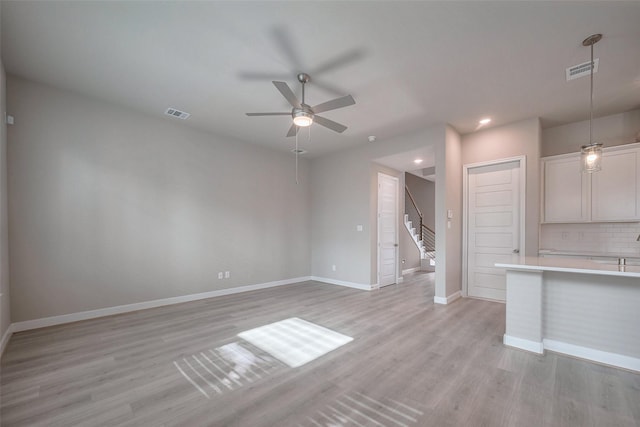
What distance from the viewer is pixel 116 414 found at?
1862 millimetres

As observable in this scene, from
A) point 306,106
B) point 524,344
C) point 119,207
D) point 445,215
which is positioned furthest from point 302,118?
point 524,344

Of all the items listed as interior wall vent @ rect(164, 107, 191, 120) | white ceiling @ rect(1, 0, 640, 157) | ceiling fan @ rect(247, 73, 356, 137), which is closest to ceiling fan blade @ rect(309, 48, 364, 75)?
white ceiling @ rect(1, 0, 640, 157)

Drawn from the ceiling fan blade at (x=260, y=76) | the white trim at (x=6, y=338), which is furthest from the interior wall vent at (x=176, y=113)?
the white trim at (x=6, y=338)

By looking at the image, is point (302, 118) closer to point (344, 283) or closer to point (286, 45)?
point (286, 45)

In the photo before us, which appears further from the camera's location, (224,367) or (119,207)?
(119,207)

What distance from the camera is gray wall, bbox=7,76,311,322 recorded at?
339 centimetres

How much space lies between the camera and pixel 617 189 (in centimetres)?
398

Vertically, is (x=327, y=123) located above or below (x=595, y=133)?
below

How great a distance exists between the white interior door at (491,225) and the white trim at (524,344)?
6.57ft

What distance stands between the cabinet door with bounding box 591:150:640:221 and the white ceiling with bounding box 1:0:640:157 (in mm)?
840

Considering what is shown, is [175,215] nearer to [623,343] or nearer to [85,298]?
[85,298]

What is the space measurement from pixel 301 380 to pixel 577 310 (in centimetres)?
297

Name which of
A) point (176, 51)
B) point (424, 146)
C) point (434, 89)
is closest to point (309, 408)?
point (176, 51)

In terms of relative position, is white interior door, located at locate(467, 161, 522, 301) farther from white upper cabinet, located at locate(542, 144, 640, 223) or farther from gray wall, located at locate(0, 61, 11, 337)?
gray wall, located at locate(0, 61, 11, 337)
